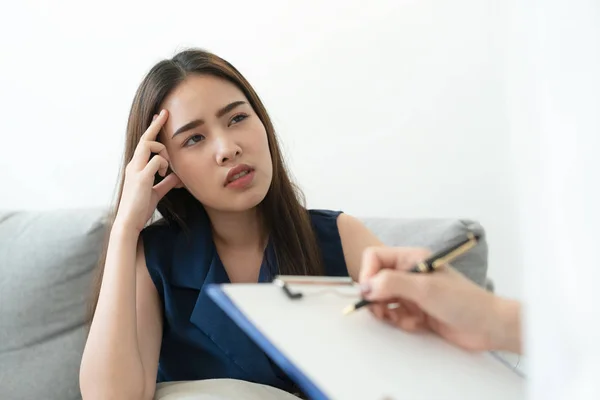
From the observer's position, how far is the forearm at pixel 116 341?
81 centimetres

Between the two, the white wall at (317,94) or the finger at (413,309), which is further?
the white wall at (317,94)

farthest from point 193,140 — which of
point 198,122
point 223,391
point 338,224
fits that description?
point 223,391

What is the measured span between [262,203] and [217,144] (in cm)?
19

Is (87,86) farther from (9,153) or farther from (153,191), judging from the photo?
(153,191)

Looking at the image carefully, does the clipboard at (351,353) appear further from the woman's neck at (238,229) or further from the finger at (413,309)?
the woman's neck at (238,229)

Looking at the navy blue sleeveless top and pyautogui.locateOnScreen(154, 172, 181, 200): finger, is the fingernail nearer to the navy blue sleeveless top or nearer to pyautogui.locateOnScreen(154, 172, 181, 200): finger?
the navy blue sleeveless top

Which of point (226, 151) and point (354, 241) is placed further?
point (354, 241)

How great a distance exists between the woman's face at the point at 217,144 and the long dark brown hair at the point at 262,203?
0.03m

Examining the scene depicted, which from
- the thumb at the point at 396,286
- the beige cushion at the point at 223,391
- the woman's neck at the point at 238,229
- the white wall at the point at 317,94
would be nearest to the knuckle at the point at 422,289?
the thumb at the point at 396,286

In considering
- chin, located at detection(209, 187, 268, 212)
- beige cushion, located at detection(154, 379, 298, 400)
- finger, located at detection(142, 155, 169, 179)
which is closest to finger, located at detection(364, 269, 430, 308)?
beige cushion, located at detection(154, 379, 298, 400)

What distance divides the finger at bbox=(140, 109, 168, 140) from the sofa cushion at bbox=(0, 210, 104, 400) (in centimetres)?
35

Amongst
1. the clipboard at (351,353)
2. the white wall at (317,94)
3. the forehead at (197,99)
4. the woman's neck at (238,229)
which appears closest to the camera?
the clipboard at (351,353)

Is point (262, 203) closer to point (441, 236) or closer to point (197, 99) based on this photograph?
point (197, 99)

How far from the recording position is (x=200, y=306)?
0.91m
